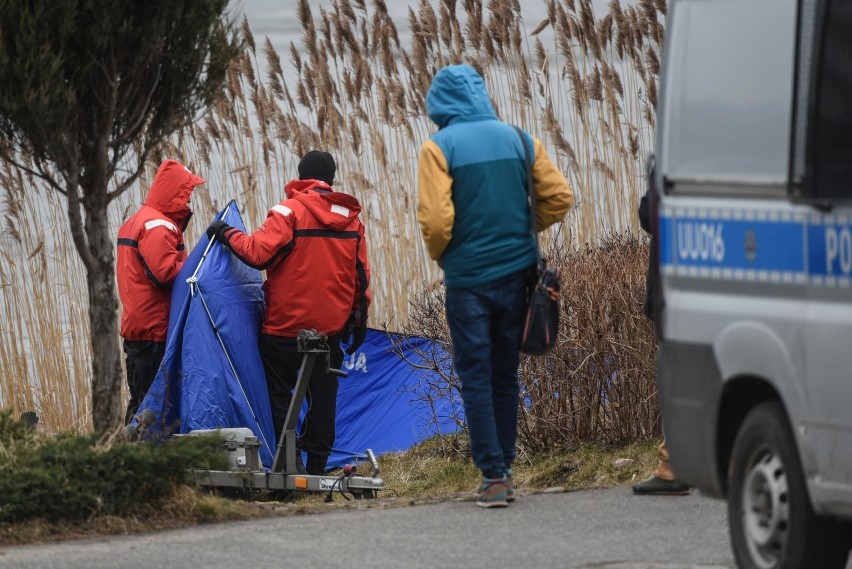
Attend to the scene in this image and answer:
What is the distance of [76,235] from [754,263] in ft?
11.5

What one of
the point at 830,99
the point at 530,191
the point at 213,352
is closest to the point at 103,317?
the point at 213,352

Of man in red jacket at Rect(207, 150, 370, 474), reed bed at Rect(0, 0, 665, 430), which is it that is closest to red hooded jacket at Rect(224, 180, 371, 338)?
man in red jacket at Rect(207, 150, 370, 474)

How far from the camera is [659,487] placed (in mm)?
6926

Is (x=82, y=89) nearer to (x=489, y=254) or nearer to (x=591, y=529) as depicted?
(x=489, y=254)

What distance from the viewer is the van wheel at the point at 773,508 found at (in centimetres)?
446

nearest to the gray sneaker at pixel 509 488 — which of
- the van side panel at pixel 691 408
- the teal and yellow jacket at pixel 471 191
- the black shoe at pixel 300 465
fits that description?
the teal and yellow jacket at pixel 471 191

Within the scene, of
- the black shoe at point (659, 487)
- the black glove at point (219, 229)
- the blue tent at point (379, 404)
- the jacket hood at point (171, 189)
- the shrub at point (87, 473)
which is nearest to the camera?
the shrub at point (87, 473)

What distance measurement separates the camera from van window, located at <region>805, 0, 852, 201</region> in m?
4.29

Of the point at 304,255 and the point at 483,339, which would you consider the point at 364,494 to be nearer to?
the point at 304,255

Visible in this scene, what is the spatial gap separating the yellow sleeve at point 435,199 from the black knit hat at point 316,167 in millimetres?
2480

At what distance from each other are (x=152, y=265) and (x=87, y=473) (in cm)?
302

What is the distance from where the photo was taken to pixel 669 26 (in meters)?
5.18

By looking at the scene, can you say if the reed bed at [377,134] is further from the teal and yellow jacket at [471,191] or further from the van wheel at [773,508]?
the van wheel at [773,508]

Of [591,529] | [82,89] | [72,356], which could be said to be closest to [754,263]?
[591,529]
